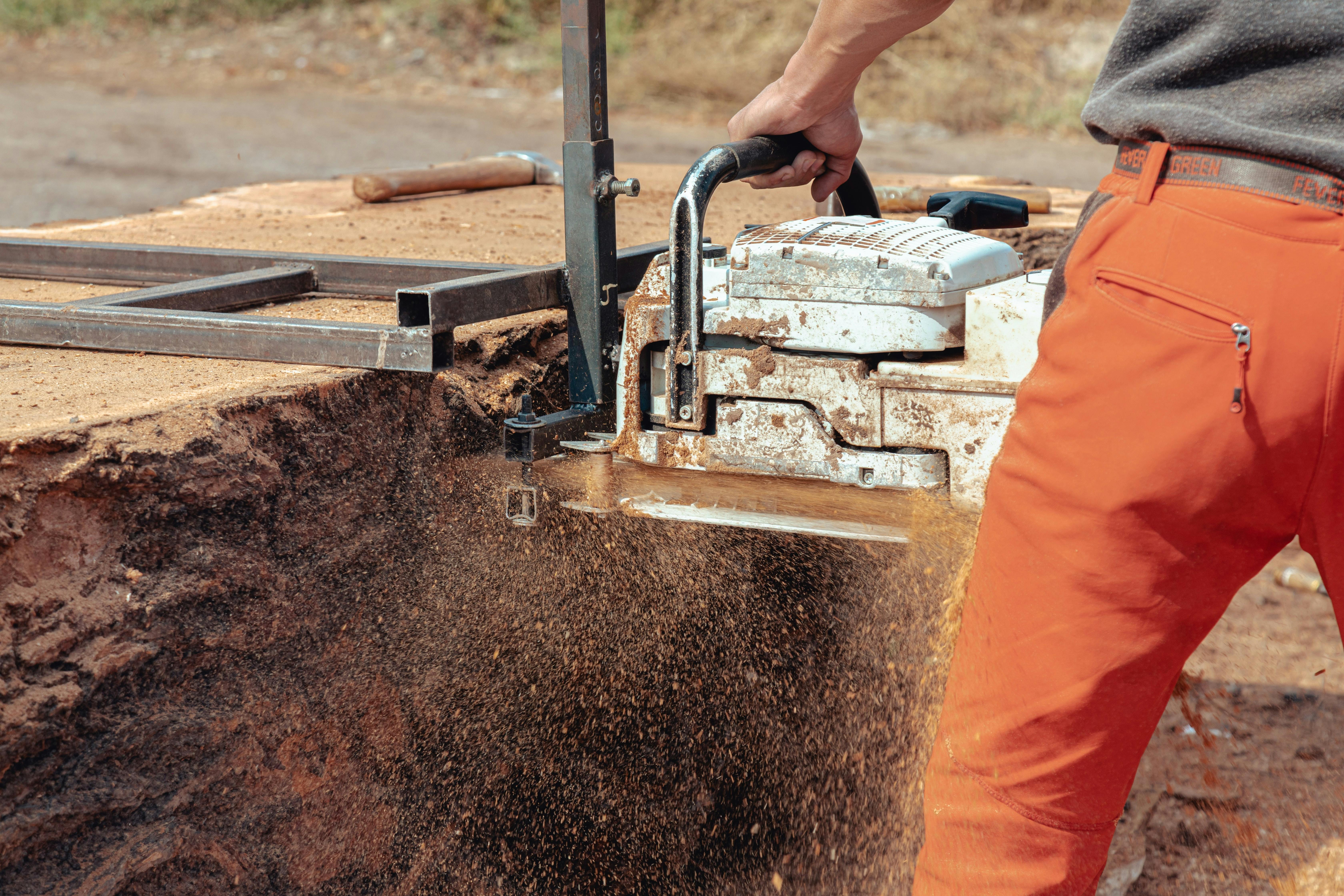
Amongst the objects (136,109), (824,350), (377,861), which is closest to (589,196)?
(824,350)

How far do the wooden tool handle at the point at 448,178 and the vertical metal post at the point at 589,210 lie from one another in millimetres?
2231

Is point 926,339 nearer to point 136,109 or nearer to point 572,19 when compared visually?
point 572,19

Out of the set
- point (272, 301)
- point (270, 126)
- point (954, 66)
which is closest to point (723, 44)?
point (954, 66)

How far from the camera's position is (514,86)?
36.8ft

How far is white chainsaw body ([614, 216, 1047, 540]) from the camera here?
1.69m

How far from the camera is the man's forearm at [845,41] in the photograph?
1560 millimetres

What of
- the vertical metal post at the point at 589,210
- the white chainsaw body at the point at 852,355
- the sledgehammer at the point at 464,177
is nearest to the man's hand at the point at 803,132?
the white chainsaw body at the point at 852,355

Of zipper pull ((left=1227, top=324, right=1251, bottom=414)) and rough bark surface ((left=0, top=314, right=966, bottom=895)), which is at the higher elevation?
zipper pull ((left=1227, top=324, right=1251, bottom=414))

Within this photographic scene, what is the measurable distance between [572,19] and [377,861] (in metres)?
1.53

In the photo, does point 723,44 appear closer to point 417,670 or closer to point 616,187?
point 616,187

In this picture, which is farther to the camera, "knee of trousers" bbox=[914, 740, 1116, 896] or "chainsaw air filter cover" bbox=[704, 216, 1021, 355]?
"chainsaw air filter cover" bbox=[704, 216, 1021, 355]

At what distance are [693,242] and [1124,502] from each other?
777 millimetres

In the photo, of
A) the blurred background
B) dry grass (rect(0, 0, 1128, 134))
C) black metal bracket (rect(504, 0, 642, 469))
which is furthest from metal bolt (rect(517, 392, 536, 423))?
dry grass (rect(0, 0, 1128, 134))

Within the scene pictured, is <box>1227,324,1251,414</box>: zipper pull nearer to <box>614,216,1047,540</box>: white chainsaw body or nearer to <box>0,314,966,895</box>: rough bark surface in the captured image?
<box>614,216,1047,540</box>: white chainsaw body
